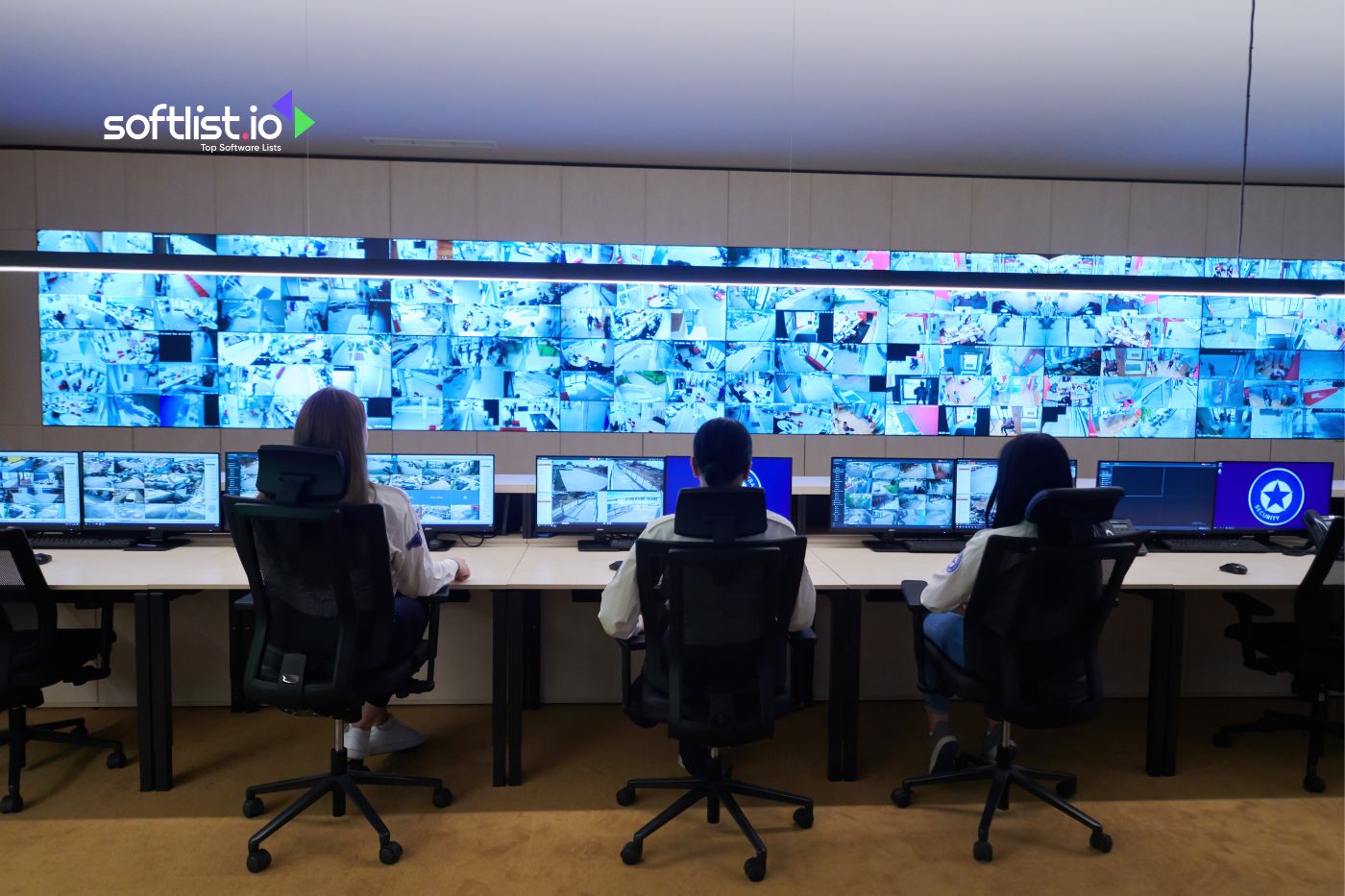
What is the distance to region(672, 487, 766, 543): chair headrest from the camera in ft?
6.36

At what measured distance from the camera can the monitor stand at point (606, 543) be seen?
9.91 ft

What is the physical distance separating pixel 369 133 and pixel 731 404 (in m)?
2.75

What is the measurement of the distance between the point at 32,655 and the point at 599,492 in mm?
1923

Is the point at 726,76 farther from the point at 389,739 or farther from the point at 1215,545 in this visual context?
the point at 389,739

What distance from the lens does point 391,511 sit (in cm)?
229

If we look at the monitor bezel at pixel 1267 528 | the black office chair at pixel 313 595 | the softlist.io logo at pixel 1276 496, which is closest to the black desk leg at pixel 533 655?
the black office chair at pixel 313 595

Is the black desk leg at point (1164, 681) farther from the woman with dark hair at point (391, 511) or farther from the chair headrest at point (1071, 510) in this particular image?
the woman with dark hair at point (391, 511)

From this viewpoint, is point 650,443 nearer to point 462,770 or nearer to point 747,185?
point 747,185

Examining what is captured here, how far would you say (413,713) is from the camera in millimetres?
3166

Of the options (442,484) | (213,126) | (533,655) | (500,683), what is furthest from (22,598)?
(213,126)

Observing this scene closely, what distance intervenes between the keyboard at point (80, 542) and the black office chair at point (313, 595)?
1.28 metres

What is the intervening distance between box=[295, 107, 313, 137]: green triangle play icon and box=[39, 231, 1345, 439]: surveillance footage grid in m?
0.71

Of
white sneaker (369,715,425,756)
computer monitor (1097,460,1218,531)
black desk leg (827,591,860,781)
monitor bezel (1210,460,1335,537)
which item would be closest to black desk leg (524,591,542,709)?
white sneaker (369,715,425,756)

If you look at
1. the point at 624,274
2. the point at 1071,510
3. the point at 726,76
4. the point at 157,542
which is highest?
the point at 726,76
